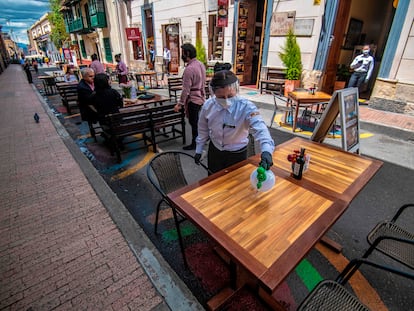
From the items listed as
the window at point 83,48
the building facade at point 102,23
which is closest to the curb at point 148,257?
the building facade at point 102,23

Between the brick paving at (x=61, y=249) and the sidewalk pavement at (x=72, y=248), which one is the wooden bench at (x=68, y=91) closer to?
the sidewalk pavement at (x=72, y=248)

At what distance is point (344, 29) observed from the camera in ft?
24.6

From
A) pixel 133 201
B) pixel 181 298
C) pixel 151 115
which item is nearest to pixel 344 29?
pixel 151 115

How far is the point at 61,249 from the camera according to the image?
7.86 ft

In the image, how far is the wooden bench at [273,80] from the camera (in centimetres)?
865

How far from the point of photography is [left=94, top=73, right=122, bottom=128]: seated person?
14.4 feet

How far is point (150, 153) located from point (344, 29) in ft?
25.2

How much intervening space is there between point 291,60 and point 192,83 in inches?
212

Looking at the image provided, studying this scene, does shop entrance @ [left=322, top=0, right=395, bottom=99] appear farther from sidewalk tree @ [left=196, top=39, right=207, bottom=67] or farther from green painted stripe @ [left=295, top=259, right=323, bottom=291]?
green painted stripe @ [left=295, top=259, right=323, bottom=291]

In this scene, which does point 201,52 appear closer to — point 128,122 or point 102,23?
point 128,122

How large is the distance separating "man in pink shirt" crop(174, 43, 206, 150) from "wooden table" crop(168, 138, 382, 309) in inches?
94.9

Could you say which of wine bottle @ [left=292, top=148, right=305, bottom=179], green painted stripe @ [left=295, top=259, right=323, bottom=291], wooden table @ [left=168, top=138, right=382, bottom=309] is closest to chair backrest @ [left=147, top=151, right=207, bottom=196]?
wooden table @ [left=168, top=138, right=382, bottom=309]

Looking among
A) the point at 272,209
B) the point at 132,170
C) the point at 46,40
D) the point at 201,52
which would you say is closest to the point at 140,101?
the point at 132,170

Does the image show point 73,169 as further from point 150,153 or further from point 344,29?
point 344,29
